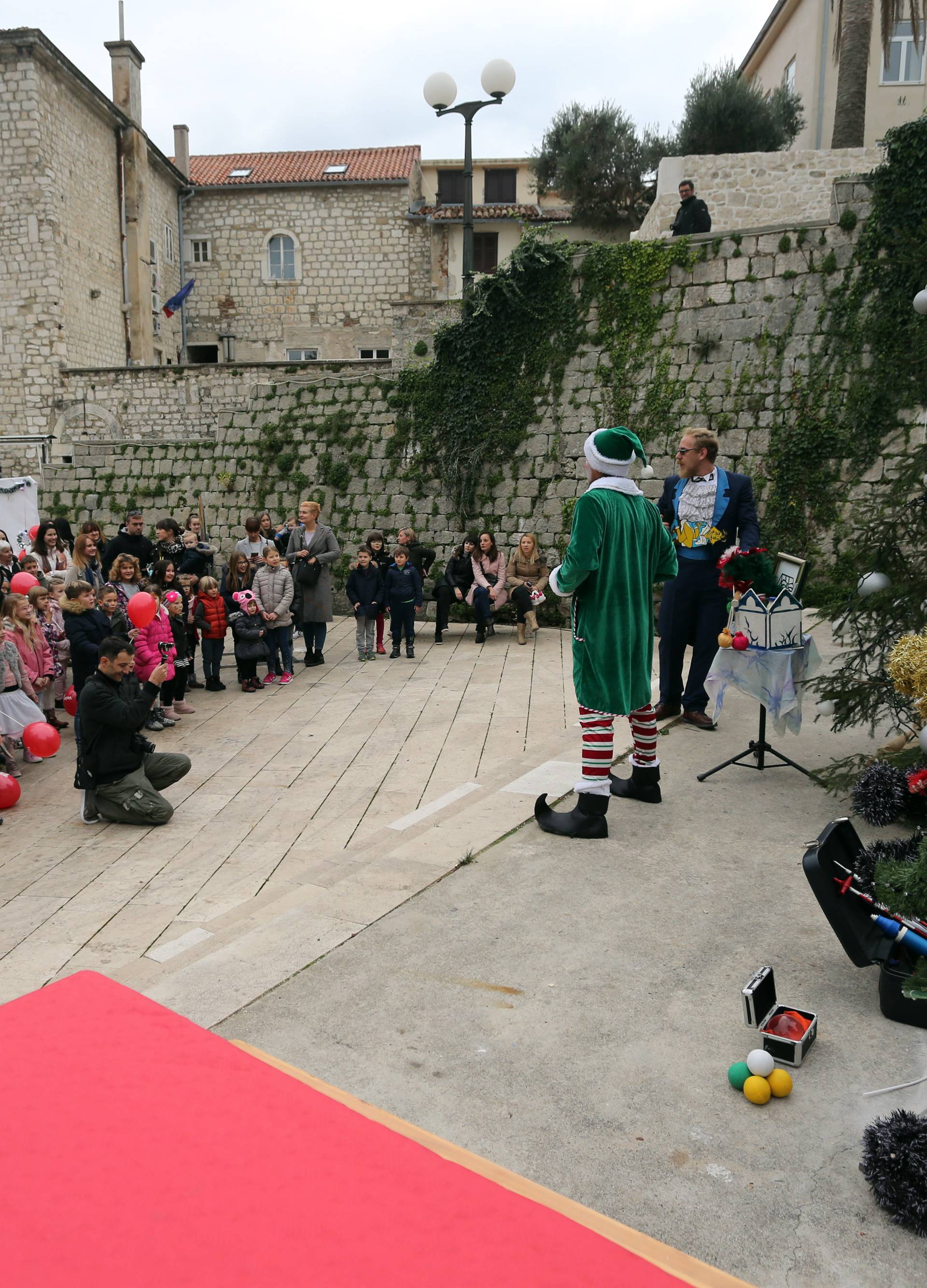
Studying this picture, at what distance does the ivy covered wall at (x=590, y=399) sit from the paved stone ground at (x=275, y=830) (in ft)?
12.8

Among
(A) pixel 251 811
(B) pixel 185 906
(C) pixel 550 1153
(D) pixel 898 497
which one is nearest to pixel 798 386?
(D) pixel 898 497

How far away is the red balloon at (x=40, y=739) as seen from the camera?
6.63 meters

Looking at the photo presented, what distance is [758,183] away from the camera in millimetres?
14711

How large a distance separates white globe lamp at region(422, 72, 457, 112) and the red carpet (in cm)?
1131

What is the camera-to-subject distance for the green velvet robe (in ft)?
14.2

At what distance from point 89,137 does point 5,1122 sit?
27.6m

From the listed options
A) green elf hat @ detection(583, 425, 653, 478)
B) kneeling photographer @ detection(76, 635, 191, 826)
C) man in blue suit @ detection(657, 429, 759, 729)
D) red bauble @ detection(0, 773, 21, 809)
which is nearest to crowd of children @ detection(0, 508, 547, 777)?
kneeling photographer @ detection(76, 635, 191, 826)

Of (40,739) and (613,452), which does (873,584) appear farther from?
(40,739)

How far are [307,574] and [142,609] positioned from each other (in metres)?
2.93

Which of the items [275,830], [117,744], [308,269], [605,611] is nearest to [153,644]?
[117,744]

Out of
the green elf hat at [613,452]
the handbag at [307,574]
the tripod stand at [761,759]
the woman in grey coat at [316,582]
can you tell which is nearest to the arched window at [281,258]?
the woman in grey coat at [316,582]

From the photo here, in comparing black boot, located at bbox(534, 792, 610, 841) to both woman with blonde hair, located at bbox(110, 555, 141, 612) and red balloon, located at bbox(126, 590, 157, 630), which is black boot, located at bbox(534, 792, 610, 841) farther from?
woman with blonde hair, located at bbox(110, 555, 141, 612)

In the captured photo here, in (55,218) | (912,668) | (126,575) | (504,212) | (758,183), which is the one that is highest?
(504,212)

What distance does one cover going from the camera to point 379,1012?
288 centimetres
